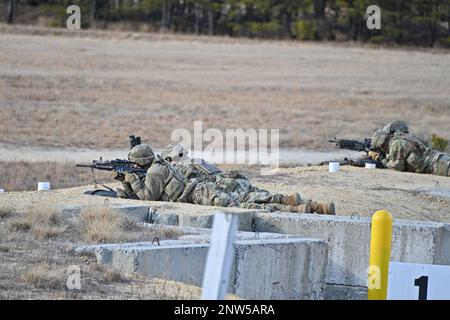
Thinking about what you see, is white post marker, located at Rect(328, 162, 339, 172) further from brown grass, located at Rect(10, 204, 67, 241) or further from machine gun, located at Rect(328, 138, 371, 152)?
brown grass, located at Rect(10, 204, 67, 241)

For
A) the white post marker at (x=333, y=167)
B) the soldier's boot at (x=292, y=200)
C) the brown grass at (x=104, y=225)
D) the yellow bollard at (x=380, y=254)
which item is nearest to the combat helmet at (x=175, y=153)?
the soldier's boot at (x=292, y=200)

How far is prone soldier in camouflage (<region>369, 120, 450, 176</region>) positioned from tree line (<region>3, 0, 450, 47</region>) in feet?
122

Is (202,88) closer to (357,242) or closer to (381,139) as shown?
(381,139)

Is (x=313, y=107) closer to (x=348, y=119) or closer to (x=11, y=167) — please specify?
(x=348, y=119)

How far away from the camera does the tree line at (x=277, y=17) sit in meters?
57.9

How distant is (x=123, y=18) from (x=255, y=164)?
124 feet

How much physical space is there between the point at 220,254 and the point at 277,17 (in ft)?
184

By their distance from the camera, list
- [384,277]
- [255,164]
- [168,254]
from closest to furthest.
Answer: [384,277], [168,254], [255,164]

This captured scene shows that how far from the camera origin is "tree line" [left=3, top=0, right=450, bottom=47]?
190 feet

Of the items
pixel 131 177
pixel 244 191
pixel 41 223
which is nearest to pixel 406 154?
pixel 244 191

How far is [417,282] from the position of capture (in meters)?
9.98

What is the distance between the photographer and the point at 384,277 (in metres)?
9.07

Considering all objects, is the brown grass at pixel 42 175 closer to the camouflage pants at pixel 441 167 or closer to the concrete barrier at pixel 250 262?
the camouflage pants at pixel 441 167
